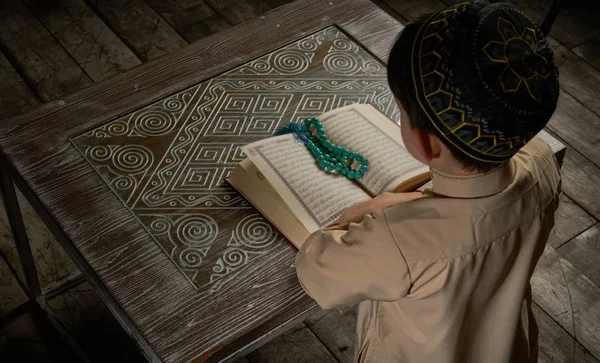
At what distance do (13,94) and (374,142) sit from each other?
4.72 feet

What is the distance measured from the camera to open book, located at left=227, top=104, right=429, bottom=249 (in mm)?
1228

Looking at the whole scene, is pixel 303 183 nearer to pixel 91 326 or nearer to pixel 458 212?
pixel 458 212

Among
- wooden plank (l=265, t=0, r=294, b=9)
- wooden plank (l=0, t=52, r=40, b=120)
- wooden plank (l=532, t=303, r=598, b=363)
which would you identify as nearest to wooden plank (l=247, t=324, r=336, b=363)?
wooden plank (l=532, t=303, r=598, b=363)

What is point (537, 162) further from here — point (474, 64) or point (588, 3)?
point (588, 3)

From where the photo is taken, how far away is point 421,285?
94 cm

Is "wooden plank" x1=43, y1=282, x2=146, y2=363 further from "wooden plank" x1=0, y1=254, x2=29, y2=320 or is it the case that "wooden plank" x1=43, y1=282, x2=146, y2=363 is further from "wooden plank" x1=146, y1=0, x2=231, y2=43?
"wooden plank" x1=146, y1=0, x2=231, y2=43

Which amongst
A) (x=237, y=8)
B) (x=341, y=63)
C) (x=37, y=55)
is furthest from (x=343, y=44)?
(x=37, y=55)

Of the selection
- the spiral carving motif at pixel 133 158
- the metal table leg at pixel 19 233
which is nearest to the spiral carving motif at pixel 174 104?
the spiral carving motif at pixel 133 158

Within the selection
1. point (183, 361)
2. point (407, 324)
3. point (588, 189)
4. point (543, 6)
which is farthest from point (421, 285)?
point (543, 6)

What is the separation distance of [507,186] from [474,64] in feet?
0.71

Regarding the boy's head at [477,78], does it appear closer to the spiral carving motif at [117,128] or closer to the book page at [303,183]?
the book page at [303,183]

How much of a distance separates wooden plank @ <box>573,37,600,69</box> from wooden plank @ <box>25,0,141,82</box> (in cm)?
152

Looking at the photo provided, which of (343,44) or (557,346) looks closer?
(343,44)

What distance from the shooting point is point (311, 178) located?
4.18 feet
